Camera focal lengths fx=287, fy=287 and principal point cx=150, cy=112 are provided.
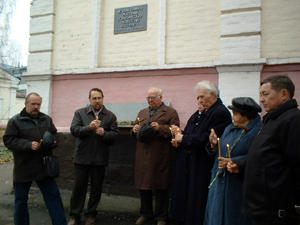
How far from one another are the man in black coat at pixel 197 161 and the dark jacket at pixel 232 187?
383 millimetres

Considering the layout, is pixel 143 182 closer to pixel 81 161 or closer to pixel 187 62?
pixel 81 161

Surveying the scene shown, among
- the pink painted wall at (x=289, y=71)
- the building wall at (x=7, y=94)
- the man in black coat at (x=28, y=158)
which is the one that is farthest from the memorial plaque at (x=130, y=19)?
the building wall at (x=7, y=94)

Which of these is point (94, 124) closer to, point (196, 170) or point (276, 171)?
point (196, 170)

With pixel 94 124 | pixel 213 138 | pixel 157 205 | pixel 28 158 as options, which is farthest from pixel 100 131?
pixel 213 138

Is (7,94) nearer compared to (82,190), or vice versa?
(82,190)

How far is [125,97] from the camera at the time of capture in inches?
225

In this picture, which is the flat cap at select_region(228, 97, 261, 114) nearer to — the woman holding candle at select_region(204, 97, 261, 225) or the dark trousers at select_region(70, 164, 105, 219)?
the woman holding candle at select_region(204, 97, 261, 225)

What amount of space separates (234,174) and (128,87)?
3317mm

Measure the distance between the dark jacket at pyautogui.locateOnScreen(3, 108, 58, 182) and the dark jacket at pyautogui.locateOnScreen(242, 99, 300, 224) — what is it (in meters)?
2.62

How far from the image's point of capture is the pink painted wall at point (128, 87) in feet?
17.1

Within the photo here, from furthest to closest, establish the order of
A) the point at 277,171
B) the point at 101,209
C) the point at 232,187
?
the point at 101,209 < the point at 232,187 < the point at 277,171

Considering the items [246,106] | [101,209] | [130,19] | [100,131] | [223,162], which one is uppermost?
[130,19]

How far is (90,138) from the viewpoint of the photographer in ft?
13.9

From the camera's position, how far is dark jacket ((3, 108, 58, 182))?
361 cm
